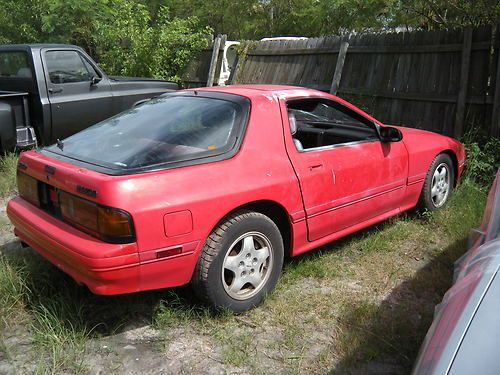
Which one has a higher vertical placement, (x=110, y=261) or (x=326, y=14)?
(x=326, y=14)

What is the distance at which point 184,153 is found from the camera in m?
3.02

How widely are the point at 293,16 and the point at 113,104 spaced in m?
10.2

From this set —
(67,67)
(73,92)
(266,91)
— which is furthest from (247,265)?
(67,67)

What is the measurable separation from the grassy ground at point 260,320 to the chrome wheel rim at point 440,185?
0.89 meters

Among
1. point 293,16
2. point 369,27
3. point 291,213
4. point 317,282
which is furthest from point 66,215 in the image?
point 293,16

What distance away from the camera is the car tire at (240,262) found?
2.96 meters

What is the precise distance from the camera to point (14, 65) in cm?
697

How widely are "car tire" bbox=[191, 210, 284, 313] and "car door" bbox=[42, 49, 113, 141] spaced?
457 centimetres

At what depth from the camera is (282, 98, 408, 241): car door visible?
3549 mm

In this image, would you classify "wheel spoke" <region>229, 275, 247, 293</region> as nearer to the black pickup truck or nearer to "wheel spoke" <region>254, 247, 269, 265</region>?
"wheel spoke" <region>254, 247, 269, 265</region>

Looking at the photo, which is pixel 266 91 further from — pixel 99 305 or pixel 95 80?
pixel 95 80

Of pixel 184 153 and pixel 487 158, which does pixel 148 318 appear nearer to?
pixel 184 153

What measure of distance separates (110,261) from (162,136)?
982 mm

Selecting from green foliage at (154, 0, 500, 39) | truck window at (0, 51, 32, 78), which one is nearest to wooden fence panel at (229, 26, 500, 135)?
green foliage at (154, 0, 500, 39)
